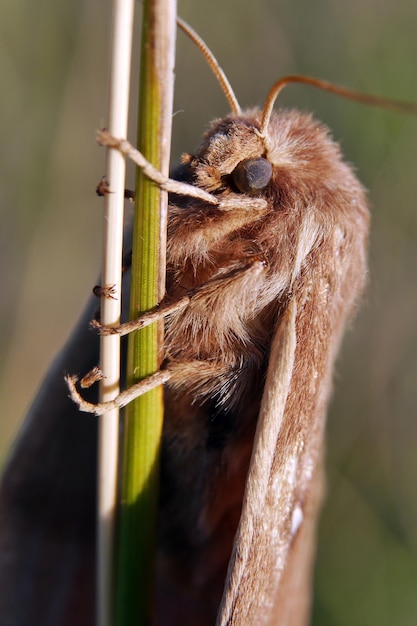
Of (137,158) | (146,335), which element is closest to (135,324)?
(146,335)

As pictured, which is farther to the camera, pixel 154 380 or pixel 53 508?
pixel 53 508

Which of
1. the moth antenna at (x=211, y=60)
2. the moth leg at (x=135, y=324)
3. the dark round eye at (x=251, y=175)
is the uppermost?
the moth antenna at (x=211, y=60)

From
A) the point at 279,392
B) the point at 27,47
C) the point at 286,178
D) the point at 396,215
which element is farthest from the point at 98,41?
the point at 279,392

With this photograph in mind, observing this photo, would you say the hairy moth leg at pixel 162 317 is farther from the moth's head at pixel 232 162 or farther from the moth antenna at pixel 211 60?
the moth antenna at pixel 211 60

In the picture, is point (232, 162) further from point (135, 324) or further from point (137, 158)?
point (135, 324)

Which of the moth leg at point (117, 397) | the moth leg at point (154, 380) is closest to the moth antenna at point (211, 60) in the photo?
the moth leg at point (154, 380)

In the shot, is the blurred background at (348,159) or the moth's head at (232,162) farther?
the blurred background at (348,159)

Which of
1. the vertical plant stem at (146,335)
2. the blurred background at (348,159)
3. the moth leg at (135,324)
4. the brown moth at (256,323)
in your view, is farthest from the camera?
the blurred background at (348,159)

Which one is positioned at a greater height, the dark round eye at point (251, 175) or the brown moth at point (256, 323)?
the dark round eye at point (251, 175)
